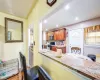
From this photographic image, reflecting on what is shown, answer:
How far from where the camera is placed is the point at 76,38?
5.14m

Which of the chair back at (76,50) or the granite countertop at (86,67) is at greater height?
the granite countertop at (86,67)

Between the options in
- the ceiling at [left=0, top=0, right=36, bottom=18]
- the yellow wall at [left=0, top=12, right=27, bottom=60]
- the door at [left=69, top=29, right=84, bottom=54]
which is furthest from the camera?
the door at [left=69, top=29, right=84, bottom=54]

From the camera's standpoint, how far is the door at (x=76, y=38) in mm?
4773

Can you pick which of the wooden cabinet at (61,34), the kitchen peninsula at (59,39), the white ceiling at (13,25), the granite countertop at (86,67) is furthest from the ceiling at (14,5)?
→ the wooden cabinet at (61,34)

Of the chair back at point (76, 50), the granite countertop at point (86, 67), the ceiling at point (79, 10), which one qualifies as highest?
the ceiling at point (79, 10)

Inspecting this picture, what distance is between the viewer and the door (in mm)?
4773

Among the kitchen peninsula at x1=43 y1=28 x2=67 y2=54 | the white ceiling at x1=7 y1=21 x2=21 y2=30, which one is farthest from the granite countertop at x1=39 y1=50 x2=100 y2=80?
the kitchen peninsula at x1=43 y1=28 x2=67 y2=54

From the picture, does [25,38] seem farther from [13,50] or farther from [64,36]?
[64,36]

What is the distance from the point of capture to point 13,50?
298cm

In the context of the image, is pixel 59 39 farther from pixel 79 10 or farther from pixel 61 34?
pixel 79 10

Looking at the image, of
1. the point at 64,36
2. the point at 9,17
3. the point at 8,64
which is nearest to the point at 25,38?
the point at 9,17

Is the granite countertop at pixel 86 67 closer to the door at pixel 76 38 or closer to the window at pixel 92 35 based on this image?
the window at pixel 92 35

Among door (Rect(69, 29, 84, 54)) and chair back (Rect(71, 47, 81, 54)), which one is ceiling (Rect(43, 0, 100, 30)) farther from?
chair back (Rect(71, 47, 81, 54))

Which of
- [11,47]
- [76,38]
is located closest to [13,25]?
[11,47]
